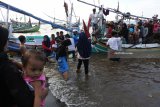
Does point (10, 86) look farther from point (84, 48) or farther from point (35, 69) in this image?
point (84, 48)

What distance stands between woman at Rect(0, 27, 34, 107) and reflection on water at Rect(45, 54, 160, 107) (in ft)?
16.4

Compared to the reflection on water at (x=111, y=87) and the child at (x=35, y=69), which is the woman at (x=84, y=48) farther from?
the child at (x=35, y=69)

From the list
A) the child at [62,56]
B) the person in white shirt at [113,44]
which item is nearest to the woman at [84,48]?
the child at [62,56]

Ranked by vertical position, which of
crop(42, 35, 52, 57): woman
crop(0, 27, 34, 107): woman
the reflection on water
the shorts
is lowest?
the reflection on water

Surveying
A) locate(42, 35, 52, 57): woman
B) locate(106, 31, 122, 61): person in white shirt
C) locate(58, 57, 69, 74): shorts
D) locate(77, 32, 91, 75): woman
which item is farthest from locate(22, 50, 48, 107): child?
locate(42, 35, 52, 57): woman

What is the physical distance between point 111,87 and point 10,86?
709cm

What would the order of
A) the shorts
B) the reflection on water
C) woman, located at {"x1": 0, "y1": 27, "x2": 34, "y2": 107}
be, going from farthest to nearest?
the shorts
the reflection on water
woman, located at {"x1": 0, "y1": 27, "x2": 34, "y2": 107}

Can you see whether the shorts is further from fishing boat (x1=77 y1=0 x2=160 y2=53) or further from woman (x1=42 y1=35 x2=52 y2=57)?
fishing boat (x1=77 y1=0 x2=160 y2=53)

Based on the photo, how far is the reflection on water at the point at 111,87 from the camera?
7.16 m

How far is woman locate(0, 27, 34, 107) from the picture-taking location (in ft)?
6.26

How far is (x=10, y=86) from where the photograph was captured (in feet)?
6.28

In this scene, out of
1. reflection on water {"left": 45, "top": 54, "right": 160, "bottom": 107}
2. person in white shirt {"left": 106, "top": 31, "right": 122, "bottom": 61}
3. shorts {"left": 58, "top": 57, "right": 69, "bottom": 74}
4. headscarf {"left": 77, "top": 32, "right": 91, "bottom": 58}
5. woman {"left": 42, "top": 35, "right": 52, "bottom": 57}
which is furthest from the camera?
woman {"left": 42, "top": 35, "right": 52, "bottom": 57}

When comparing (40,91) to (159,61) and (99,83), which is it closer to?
(99,83)

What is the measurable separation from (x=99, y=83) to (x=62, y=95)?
193cm
